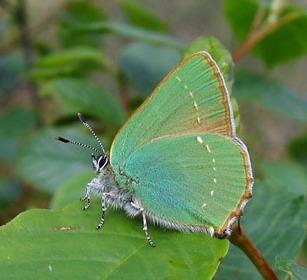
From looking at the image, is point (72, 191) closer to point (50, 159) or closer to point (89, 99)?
point (50, 159)

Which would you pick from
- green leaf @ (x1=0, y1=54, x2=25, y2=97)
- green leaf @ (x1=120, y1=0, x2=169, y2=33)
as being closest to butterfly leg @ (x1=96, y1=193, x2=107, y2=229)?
green leaf @ (x1=120, y1=0, x2=169, y2=33)

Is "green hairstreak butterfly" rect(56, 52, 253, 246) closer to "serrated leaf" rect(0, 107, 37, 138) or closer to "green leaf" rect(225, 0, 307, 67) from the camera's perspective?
"green leaf" rect(225, 0, 307, 67)

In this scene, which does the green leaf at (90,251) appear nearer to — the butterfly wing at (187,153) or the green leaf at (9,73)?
the butterfly wing at (187,153)

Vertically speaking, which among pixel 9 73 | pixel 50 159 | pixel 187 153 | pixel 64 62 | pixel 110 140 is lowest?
pixel 9 73

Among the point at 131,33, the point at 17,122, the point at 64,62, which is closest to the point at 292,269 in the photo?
the point at 131,33

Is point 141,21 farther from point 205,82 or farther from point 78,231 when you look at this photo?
point 78,231
